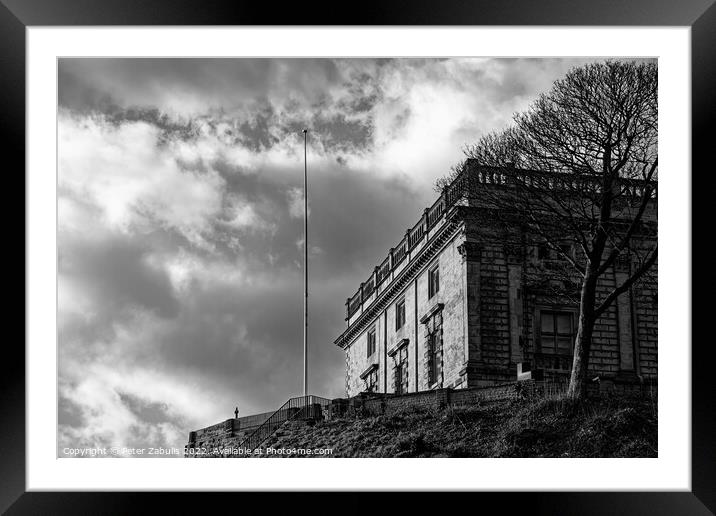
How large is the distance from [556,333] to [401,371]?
7.88m

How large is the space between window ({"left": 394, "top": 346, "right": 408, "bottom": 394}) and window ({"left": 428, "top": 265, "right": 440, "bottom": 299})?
2997mm

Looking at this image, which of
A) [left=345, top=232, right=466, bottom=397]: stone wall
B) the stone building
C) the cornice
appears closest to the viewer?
the stone building

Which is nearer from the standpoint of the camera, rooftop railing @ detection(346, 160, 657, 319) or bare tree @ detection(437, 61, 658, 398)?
bare tree @ detection(437, 61, 658, 398)

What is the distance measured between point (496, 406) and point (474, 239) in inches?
285

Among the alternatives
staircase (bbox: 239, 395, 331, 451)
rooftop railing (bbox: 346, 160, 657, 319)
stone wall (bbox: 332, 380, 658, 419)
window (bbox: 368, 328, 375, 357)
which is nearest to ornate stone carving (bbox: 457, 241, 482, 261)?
rooftop railing (bbox: 346, 160, 657, 319)

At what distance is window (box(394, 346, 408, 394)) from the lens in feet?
129

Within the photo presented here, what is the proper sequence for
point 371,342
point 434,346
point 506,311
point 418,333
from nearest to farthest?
point 506,311, point 434,346, point 418,333, point 371,342

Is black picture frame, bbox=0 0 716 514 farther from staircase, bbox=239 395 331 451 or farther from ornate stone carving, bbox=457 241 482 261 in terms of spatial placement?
ornate stone carving, bbox=457 241 482 261

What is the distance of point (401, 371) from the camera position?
39.8 meters
